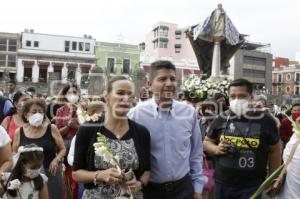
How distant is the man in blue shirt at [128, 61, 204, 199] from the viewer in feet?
11.7

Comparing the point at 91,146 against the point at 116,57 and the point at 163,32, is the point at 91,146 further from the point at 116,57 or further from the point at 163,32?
the point at 163,32

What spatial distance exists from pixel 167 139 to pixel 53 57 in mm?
52841

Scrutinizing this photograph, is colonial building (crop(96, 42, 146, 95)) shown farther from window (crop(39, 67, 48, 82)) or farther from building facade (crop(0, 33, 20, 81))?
building facade (crop(0, 33, 20, 81))

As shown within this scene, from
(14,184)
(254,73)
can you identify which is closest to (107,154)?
(14,184)

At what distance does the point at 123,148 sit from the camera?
10.3 feet

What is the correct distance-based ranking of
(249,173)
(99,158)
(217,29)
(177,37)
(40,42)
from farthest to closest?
(177,37)
(40,42)
(217,29)
(249,173)
(99,158)

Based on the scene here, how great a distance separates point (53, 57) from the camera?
179ft

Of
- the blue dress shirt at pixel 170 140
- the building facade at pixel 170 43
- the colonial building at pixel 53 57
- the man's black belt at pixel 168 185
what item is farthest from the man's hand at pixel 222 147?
the building facade at pixel 170 43

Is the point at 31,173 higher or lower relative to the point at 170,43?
lower

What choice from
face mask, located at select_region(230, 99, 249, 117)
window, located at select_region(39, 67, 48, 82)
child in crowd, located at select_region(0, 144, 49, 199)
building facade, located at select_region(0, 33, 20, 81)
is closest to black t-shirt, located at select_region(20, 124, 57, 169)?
child in crowd, located at select_region(0, 144, 49, 199)

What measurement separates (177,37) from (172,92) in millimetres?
65070

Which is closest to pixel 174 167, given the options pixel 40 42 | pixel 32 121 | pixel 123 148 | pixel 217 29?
pixel 123 148

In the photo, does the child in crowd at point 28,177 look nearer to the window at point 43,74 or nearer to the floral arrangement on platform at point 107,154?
the floral arrangement on platform at point 107,154

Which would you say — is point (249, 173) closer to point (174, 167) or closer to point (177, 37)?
point (174, 167)
